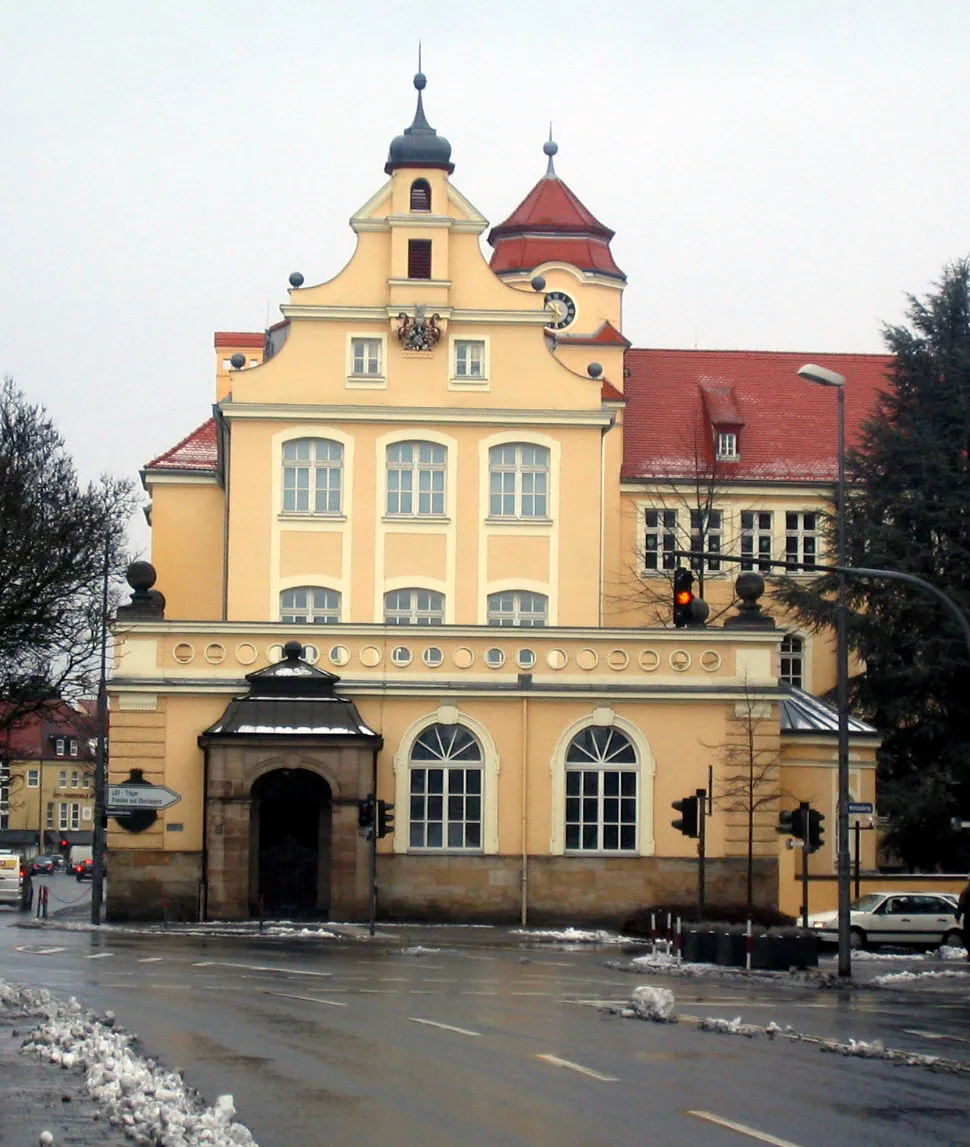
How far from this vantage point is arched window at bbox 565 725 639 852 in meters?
46.9

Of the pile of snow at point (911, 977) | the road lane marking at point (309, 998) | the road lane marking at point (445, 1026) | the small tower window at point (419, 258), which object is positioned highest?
the small tower window at point (419, 258)

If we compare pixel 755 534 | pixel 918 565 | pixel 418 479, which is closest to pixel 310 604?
pixel 418 479

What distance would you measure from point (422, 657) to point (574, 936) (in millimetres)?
7591

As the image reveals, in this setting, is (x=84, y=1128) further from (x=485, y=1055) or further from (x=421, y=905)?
(x=421, y=905)

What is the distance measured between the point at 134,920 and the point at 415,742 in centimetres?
710

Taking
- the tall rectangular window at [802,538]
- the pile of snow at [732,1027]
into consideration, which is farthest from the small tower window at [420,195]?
the pile of snow at [732,1027]

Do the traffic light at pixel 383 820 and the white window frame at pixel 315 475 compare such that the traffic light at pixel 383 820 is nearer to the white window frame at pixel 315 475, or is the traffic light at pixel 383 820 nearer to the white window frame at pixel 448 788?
the white window frame at pixel 448 788

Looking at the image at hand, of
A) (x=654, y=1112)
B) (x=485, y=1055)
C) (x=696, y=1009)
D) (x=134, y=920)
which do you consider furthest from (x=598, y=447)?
(x=654, y=1112)

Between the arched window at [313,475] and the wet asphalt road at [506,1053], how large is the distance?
22.7 metres

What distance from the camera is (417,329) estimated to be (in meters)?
54.6

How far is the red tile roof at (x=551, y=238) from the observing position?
7431 centimetres

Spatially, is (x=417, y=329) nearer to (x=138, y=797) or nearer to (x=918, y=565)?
(x=918, y=565)

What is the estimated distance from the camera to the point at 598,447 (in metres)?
55.0

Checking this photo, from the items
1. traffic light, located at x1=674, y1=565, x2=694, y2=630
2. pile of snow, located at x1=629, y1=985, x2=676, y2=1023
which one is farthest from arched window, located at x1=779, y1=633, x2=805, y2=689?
pile of snow, located at x1=629, y1=985, x2=676, y2=1023
